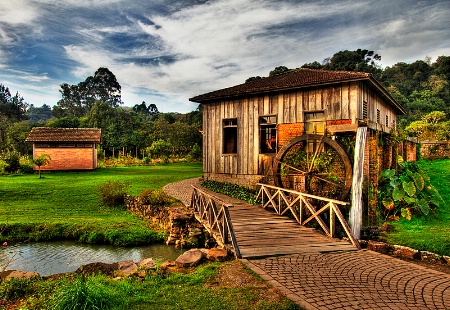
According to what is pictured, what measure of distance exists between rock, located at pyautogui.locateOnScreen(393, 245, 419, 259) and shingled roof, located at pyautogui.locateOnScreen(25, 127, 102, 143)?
1012 inches

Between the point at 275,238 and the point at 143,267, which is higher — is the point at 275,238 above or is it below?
above

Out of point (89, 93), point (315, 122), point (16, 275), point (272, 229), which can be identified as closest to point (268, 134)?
point (315, 122)

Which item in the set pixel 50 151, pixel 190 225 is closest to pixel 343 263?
pixel 190 225

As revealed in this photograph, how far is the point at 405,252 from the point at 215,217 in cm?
473

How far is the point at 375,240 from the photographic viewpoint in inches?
299

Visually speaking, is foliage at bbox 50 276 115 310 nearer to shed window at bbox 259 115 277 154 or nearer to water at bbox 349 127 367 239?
water at bbox 349 127 367 239

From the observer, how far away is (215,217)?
893cm

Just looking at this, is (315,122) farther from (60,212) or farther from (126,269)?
(60,212)

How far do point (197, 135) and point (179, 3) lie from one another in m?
25.9

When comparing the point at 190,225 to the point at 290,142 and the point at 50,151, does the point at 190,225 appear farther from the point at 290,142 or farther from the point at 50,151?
the point at 50,151

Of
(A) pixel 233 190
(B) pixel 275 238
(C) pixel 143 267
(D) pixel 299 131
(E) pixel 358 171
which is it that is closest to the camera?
(C) pixel 143 267

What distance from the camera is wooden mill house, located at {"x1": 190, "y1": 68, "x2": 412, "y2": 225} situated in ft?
37.0

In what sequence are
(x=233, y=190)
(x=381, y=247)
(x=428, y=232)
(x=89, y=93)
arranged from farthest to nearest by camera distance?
(x=89, y=93) → (x=233, y=190) → (x=428, y=232) → (x=381, y=247)

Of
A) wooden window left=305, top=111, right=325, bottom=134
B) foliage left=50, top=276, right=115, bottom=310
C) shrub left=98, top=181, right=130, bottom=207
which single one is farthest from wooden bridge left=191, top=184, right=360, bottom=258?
shrub left=98, top=181, right=130, bottom=207
